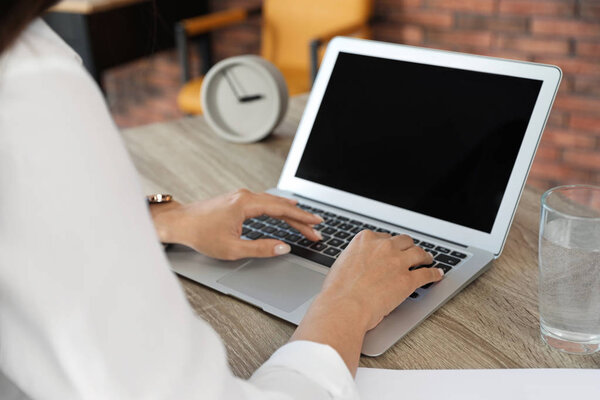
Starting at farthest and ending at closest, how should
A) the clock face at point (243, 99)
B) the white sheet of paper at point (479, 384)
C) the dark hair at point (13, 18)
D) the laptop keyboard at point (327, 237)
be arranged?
the clock face at point (243, 99), the laptop keyboard at point (327, 237), the white sheet of paper at point (479, 384), the dark hair at point (13, 18)

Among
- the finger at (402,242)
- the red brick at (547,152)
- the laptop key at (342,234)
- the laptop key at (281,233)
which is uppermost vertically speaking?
the finger at (402,242)

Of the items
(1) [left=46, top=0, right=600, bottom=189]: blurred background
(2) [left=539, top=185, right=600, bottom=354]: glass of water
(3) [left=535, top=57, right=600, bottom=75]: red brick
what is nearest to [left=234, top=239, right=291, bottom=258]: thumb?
(2) [left=539, top=185, right=600, bottom=354]: glass of water

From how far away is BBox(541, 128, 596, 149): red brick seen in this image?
8.51ft

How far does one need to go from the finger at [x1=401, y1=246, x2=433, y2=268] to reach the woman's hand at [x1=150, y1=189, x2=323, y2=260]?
0.16 m

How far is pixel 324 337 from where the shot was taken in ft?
2.08

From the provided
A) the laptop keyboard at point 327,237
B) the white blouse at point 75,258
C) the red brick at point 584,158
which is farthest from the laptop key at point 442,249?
the red brick at point 584,158

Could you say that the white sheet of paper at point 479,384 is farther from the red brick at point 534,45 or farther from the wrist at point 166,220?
the red brick at point 534,45

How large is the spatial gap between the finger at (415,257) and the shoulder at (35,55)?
1.48ft

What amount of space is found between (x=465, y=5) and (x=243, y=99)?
1.59 m

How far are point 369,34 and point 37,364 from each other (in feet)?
7.80

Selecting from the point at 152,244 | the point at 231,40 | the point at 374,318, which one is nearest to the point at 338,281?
the point at 374,318

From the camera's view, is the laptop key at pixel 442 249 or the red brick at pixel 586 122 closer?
the laptop key at pixel 442 249

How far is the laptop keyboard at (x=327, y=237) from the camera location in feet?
2.86

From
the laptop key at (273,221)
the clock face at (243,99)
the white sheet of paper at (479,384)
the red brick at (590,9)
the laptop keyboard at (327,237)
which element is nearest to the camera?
the white sheet of paper at (479,384)
